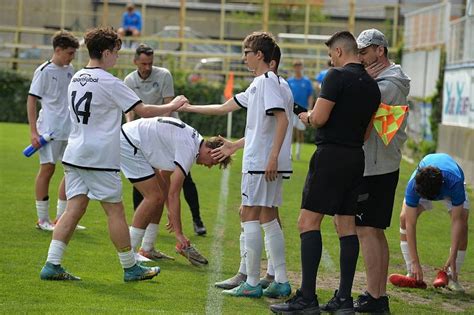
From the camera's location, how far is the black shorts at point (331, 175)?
7.85 meters

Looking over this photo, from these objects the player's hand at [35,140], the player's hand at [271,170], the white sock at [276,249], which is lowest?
the white sock at [276,249]

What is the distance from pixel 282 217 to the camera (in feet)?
46.7

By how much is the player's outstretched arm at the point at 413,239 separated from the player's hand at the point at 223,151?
1647 millimetres

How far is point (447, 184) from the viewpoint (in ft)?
30.9

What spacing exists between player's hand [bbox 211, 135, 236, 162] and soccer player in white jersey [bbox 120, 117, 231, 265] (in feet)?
0.21

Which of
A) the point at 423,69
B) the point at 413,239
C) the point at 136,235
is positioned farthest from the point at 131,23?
the point at 413,239

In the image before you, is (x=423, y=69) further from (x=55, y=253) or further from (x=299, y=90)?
(x=55, y=253)

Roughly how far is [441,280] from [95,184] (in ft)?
10.5

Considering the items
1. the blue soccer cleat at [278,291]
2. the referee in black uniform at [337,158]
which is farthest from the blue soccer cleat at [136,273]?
the referee in black uniform at [337,158]

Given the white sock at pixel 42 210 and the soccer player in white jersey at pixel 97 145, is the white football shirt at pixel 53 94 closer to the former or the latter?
the white sock at pixel 42 210

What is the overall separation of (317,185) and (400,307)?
149 cm

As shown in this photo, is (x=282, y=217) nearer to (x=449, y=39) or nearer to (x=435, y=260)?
(x=435, y=260)

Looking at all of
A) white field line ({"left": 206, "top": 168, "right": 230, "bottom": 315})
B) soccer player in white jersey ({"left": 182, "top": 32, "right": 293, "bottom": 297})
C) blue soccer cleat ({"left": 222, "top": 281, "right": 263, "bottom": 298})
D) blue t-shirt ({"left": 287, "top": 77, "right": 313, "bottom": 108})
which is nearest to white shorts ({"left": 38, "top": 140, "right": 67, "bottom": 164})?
white field line ({"left": 206, "top": 168, "right": 230, "bottom": 315})

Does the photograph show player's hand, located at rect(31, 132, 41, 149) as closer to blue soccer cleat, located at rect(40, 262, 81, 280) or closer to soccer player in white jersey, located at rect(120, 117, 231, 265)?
soccer player in white jersey, located at rect(120, 117, 231, 265)
